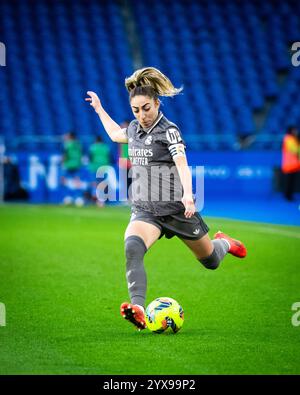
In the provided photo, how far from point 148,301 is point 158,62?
905 inches

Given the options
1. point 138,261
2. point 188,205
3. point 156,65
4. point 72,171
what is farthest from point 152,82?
point 156,65

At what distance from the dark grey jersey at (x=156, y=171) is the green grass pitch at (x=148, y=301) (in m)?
1.09

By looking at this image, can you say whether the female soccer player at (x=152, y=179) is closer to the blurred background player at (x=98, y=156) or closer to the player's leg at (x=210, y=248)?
the player's leg at (x=210, y=248)

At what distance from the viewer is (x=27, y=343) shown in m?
6.77

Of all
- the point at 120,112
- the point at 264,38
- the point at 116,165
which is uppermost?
the point at 264,38

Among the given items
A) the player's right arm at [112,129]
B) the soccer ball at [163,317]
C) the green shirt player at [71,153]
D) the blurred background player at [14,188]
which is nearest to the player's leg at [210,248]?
the soccer ball at [163,317]

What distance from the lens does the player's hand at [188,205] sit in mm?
6996

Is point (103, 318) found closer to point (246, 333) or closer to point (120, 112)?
point (246, 333)

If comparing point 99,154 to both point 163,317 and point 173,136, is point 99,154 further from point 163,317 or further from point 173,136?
point 163,317

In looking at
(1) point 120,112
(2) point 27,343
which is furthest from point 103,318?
(1) point 120,112
